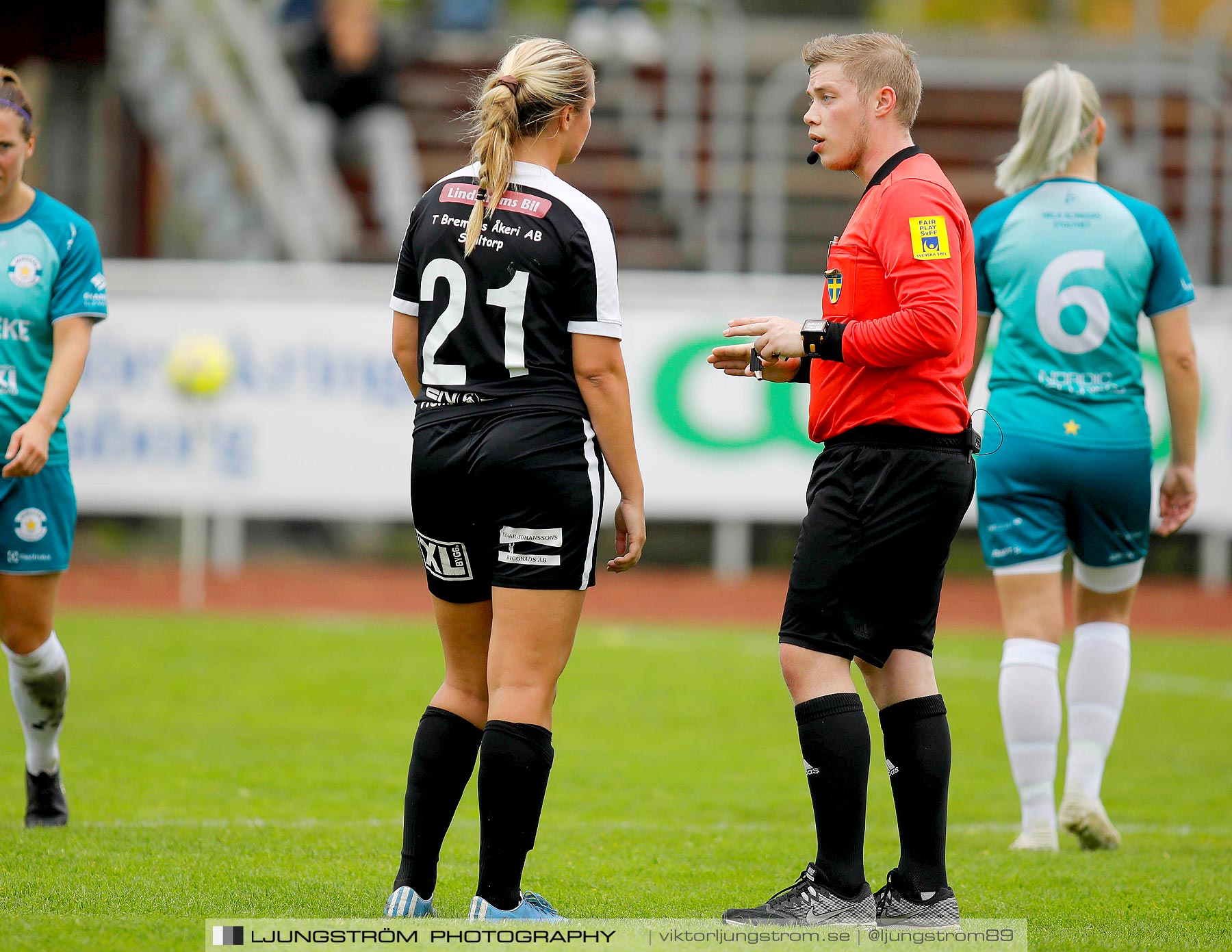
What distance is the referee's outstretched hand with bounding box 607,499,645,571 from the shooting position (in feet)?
12.2

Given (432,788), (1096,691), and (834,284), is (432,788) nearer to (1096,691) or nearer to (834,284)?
(834,284)

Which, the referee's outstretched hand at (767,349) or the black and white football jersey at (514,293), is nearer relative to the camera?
the black and white football jersey at (514,293)

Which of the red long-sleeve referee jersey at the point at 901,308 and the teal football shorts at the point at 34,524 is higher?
the red long-sleeve referee jersey at the point at 901,308

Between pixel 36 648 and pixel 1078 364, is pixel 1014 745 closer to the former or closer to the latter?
pixel 1078 364

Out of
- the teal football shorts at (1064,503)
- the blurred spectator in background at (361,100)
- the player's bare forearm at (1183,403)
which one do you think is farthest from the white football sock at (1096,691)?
the blurred spectator in background at (361,100)

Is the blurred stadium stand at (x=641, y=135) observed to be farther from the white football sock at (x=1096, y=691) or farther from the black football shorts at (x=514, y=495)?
the black football shorts at (x=514, y=495)

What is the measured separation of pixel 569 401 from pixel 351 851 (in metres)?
1.81

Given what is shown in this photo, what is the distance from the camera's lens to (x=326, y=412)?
12.5m

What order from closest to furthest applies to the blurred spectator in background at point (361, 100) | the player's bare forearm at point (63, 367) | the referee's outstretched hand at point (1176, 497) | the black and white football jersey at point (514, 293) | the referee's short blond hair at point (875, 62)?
the black and white football jersey at point (514, 293) → the referee's short blond hair at point (875, 62) → the player's bare forearm at point (63, 367) → the referee's outstretched hand at point (1176, 497) → the blurred spectator in background at point (361, 100)

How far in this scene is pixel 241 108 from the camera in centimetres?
1466

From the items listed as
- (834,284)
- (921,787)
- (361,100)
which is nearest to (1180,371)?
(834,284)

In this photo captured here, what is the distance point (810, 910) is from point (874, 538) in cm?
89

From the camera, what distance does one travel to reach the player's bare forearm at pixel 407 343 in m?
3.82

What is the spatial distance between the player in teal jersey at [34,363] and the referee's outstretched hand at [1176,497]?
11.3 ft
